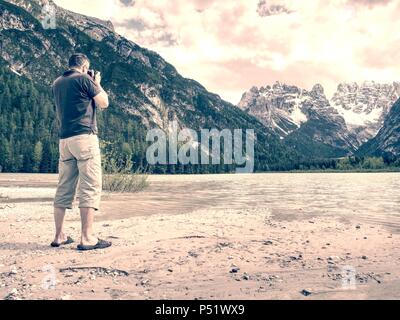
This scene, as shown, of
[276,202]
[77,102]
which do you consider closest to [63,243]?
[77,102]

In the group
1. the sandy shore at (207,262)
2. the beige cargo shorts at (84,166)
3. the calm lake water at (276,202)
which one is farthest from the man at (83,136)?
the calm lake water at (276,202)

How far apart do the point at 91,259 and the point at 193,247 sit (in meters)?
2.03

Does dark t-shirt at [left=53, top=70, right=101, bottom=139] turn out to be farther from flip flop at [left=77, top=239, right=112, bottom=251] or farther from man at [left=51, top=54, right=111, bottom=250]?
flip flop at [left=77, top=239, right=112, bottom=251]

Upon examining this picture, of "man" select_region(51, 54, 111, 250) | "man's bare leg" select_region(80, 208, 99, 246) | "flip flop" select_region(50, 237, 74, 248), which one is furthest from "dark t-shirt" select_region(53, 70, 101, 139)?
"flip flop" select_region(50, 237, 74, 248)

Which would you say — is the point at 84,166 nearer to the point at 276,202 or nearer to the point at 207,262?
the point at 207,262

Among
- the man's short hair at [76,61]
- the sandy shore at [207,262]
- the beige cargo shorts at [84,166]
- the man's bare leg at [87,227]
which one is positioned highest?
the man's short hair at [76,61]

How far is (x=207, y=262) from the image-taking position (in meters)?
6.74

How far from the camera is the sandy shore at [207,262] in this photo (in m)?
5.18

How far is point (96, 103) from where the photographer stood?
823 centimetres

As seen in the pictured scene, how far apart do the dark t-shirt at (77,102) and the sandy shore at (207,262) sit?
97.7 inches

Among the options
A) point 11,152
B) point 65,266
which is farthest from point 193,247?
point 11,152

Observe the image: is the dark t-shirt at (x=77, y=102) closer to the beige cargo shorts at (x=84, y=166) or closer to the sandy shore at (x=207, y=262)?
the beige cargo shorts at (x=84, y=166)
